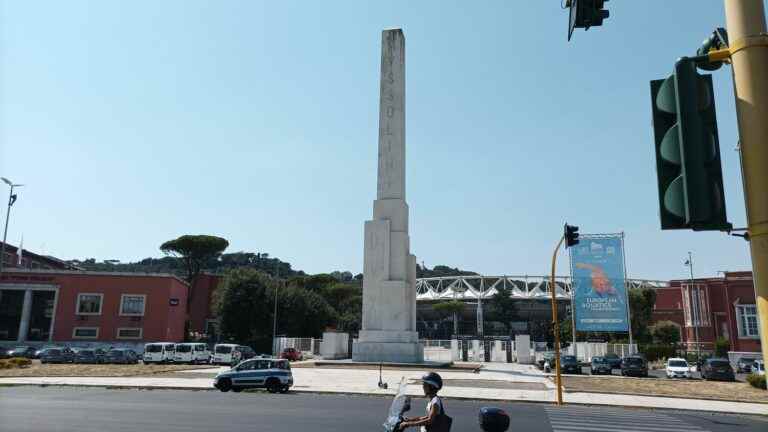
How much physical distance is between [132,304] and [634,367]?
48658 mm

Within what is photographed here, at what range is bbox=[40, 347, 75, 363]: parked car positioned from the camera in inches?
1657

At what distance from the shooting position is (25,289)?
2304 inches

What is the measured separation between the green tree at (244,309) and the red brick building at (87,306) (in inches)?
237

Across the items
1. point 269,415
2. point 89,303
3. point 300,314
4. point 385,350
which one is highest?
point 89,303

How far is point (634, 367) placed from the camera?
119ft

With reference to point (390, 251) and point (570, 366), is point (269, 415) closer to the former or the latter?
point (570, 366)

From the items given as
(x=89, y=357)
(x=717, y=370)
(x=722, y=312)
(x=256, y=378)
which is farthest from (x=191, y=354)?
(x=722, y=312)

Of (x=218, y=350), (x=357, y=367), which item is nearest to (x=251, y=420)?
(x=357, y=367)

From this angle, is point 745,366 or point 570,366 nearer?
point 570,366

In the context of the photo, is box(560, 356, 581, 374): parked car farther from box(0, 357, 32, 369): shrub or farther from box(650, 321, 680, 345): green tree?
box(0, 357, 32, 369): shrub

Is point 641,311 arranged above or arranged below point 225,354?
above

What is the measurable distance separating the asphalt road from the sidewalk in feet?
4.88

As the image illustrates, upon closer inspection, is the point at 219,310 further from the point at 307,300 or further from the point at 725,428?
the point at 725,428

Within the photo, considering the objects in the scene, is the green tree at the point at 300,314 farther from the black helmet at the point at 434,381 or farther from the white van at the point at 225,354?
the black helmet at the point at 434,381
